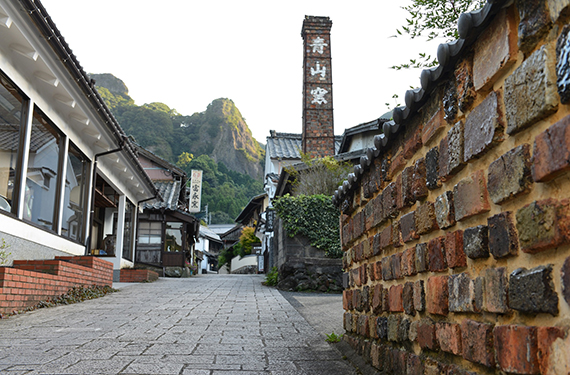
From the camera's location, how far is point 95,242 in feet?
46.2

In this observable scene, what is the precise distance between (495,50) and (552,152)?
495 mm

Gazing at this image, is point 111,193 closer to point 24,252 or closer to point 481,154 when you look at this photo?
point 24,252

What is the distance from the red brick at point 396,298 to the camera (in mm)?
2723

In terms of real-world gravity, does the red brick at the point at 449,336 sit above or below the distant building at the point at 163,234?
below

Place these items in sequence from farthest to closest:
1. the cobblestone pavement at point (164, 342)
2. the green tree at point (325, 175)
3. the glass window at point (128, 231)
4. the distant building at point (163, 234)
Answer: the distant building at point (163, 234) → the glass window at point (128, 231) → the green tree at point (325, 175) → the cobblestone pavement at point (164, 342)

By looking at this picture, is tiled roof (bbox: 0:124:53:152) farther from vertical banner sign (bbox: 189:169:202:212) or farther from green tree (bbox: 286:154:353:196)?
vertical banner sign (bbox: 189:169:202:212)

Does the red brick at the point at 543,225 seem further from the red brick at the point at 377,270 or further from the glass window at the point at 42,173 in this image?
the glass window at the point at 42,173

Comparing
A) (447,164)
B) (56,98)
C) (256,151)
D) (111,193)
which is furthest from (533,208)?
(256,151)

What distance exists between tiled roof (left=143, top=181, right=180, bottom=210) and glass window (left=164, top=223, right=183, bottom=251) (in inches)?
38.7

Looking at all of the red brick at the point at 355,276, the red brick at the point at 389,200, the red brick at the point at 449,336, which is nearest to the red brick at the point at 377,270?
the red brick at the point at 389,200

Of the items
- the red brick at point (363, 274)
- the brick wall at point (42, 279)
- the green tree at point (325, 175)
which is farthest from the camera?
the green tree at point (325, 175)

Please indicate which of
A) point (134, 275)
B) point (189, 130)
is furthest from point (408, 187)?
point (189, 130)

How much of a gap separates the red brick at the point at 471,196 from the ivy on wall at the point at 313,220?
9292mm

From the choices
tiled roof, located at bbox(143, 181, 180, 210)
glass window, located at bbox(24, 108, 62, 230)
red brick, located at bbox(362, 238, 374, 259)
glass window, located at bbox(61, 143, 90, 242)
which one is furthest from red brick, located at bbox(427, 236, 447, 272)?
tiled roof, located at bbox(143, 181, 180, 210)
